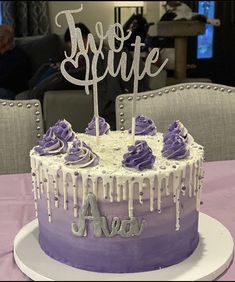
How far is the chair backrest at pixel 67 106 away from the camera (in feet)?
10.3

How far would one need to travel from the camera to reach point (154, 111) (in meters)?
1.69

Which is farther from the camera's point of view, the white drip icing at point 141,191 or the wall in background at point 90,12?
the wall in background at point 90,12

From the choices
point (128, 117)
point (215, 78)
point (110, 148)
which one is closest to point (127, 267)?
point (110, 148)

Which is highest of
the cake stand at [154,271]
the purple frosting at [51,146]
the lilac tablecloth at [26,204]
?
the purple frosting at [51,146]

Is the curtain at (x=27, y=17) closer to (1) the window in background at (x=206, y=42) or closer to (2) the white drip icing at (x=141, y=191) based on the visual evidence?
(1) the window in background at (x=206, y=42)

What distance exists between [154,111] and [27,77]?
3.12 metres

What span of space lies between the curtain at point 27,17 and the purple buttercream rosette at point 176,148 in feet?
16.8

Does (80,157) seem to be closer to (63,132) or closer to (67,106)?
(63,132)

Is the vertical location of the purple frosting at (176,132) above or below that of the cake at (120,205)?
above

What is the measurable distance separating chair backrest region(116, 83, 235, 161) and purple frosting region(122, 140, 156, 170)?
828 millimetres

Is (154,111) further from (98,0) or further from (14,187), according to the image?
(98,0)

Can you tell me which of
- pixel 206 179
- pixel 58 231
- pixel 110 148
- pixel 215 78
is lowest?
pixel 215 78

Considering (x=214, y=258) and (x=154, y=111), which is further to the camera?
(x=154, y=111)

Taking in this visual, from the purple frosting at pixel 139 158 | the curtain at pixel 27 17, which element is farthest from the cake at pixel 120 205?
the curtain at pixel 27 17
